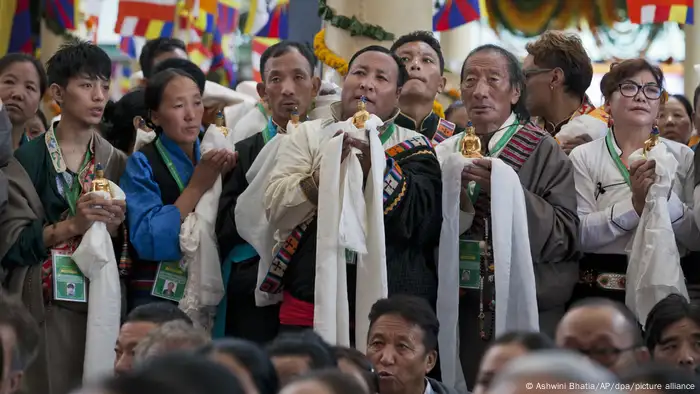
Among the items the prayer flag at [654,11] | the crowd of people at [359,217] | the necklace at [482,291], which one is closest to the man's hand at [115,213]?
the crowd of people at [359,217]

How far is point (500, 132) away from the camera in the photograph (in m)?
5.19

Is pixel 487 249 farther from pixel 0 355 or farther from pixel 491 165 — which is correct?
pixel 0 355

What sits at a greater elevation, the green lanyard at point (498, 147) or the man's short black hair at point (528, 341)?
the green lanyard at point (498, 147)

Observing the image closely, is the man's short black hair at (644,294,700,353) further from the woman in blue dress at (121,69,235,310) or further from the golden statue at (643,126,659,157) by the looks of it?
the woman in blue dress at (121,69,235,310)

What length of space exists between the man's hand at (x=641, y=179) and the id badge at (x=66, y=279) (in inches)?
83.6

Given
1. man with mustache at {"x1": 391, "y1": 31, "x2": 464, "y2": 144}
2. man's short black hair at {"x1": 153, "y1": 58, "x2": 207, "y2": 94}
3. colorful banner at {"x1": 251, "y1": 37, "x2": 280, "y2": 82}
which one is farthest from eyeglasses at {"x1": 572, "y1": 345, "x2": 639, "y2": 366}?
colorful banner at {"x1": 251, "y1": 37, "x2": 280, "y2": 82}

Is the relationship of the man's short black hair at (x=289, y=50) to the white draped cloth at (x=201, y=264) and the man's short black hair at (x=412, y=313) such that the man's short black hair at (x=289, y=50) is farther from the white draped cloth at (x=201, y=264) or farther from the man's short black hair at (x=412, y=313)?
the man's short black hair at (x=412, y=313)

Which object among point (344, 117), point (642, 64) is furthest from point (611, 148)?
point (344, 117)

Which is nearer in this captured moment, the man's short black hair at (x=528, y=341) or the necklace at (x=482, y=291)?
the man's short black hair at (x=528, y=341)

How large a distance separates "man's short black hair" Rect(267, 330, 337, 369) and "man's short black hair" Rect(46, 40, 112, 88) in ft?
6.33

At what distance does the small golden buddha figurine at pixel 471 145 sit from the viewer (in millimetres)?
4922

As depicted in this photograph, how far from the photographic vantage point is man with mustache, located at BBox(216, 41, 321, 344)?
17.3ft

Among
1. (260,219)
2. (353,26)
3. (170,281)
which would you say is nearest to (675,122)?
(353,26)

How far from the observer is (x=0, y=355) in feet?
12.5
